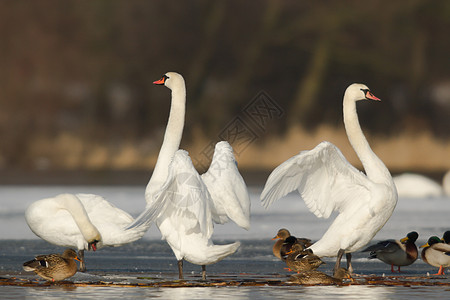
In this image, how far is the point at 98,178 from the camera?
2033 cm

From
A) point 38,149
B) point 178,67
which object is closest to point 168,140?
point 38,149

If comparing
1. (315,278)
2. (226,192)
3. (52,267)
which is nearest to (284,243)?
(226,192)

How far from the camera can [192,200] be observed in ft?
26.0

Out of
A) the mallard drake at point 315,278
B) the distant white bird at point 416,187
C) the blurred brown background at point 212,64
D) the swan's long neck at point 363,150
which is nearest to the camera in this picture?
the mallard drake at point 315,278

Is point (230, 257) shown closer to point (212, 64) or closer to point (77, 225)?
point (77, 225)

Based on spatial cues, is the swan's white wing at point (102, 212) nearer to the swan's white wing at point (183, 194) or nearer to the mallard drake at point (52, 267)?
the swan's white wing at point (183, 194)

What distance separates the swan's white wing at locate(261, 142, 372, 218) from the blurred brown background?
16097 millimetres

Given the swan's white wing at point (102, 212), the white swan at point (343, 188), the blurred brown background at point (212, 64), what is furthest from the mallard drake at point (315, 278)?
the blurred brown background at point (212, 64)

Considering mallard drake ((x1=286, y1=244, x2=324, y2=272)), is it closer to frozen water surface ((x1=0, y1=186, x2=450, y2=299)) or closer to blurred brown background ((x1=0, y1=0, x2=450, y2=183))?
frozen water surface ((x1=0, y1=186, x2=450, y2=299))

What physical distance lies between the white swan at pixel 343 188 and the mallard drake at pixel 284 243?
351mm

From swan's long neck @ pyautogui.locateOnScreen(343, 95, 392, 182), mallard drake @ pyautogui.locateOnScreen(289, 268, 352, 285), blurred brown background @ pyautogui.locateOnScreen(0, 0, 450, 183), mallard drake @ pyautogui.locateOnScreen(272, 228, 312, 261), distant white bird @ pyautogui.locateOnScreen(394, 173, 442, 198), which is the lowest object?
mallard drake @ pyautogui.locateOnScreen(289, 268, 352, 285)

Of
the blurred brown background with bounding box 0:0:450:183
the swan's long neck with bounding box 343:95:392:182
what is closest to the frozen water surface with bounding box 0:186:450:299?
the swan's long neck with bounding box 343:95:392:182

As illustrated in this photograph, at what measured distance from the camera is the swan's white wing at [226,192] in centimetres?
851

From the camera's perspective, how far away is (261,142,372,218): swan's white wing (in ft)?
28.0
